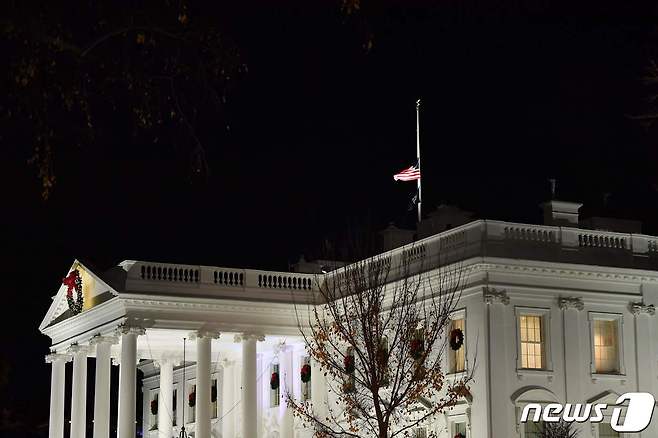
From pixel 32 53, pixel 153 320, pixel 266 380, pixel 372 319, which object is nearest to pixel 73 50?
pixel 32 53

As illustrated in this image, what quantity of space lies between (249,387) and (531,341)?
478 inches

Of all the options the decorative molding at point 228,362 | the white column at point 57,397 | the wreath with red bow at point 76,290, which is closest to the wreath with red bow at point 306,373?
the decorative molding at point 228,362

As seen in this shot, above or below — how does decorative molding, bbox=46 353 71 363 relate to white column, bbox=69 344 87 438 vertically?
above

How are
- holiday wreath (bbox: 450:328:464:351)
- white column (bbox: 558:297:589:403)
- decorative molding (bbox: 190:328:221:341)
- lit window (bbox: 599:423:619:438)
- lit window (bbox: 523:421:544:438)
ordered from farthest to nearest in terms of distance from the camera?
decorative molding (bbox: 190:328:221:341), lit window (bbox: 599:423:619:438), white column (bbox: 558:297:589:403), holiday wreath (bbox: 450:328:464:351), lit window (bbox: 523:421:544:438)

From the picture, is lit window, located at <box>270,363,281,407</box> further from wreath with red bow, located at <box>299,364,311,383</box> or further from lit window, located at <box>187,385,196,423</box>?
lit window, located at <box>187,385,196,423</box>

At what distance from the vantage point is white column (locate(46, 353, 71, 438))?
5562cm

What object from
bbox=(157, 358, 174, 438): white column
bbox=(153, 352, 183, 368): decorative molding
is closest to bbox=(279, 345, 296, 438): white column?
bbox=(153, 352, 183, 368): decorative molding

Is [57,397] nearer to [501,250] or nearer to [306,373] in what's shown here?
[306,373]

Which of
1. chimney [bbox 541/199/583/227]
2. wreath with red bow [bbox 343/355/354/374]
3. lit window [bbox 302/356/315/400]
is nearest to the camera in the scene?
wreath with red bow [bbox 343/355/354/374]

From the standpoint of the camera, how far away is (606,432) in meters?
43.9

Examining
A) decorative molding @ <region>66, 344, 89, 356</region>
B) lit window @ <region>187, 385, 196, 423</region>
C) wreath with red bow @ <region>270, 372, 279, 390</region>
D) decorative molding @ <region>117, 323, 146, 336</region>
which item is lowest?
lit window @ <region>187, 385, 196, 423</region>

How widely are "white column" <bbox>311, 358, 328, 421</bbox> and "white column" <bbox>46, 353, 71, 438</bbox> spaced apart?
11.8 m

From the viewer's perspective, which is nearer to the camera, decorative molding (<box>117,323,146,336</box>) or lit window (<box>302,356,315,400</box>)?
decorative molding (<box>117,323,146,336</box>)

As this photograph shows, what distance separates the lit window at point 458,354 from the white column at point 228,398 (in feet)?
56.5
